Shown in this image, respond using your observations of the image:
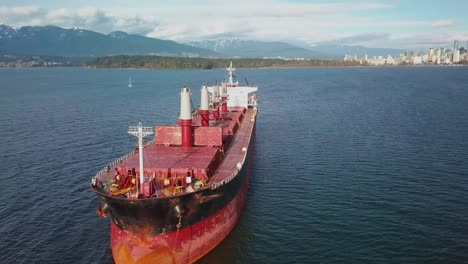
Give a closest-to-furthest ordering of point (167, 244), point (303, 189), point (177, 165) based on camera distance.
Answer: point (167, 244) → point (177, 165) → point (303, 189)

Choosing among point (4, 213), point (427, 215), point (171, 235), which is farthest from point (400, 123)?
point (4, 213)

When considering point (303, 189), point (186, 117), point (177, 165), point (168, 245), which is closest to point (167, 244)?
point (168, 245)

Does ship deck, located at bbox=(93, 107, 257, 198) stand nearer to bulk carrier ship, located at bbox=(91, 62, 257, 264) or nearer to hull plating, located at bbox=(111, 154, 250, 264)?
bulk carrier ship, located at bbox=(91, 62, 257, 264)

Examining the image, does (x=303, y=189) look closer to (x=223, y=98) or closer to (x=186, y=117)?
(x=186, y=117)

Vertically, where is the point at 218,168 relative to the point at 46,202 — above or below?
above

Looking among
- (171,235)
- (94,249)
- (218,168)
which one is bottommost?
(94,249)

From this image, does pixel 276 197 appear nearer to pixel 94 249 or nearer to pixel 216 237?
pixel 216 237

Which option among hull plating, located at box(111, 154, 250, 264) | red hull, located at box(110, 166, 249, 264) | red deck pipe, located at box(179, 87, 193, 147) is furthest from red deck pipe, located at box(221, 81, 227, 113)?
hull plating, located at box(111, 154, 250, 264)
